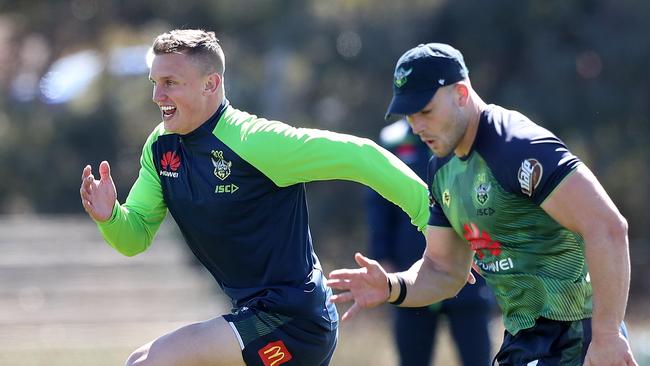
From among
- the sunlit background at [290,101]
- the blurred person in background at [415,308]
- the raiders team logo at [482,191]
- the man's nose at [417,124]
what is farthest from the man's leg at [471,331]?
the sunlit background at [290,101]

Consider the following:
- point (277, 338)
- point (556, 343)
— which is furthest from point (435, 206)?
point (277, 338)

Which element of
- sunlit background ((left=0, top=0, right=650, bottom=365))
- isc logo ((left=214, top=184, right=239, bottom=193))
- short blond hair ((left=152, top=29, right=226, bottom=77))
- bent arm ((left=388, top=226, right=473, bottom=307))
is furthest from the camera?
sunlit background ((left=0, top=0, right=650, bottom=365))

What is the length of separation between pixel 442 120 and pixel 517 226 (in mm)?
459

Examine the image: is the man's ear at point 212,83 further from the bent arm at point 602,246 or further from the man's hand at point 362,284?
the bent arm at point 602,246

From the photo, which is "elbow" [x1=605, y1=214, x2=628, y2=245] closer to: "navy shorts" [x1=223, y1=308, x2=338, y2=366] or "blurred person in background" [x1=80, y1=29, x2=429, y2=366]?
"blurred person in background" [x1=80, y1=29, x2=429, y2=366]

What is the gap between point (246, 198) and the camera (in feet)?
15.3

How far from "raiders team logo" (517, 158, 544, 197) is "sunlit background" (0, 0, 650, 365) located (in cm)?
953

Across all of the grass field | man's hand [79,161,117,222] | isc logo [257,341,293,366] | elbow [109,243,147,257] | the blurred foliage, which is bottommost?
the grass field

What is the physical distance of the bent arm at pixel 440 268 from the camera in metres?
4.42

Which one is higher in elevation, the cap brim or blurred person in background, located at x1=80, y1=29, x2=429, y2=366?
the cap brim

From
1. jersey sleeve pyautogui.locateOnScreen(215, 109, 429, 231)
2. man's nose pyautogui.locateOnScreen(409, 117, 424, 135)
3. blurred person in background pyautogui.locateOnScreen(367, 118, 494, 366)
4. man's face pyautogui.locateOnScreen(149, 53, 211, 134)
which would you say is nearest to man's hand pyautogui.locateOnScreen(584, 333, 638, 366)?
man's nose pyautogui.locateOnScreen(409, 117, 424, 135)

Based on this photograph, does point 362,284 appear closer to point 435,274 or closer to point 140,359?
point 435,274

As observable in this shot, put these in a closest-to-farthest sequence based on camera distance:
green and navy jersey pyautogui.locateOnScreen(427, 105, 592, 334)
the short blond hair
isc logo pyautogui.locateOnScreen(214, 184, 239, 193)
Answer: green and navy jersey pyautogui.locateOnScreen(427, 105, 592, 334)
isc logo pyautogui.locateOnScreen(214, 184, 239, 193)
the short blond hair

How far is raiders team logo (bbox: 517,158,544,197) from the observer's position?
3.80m
